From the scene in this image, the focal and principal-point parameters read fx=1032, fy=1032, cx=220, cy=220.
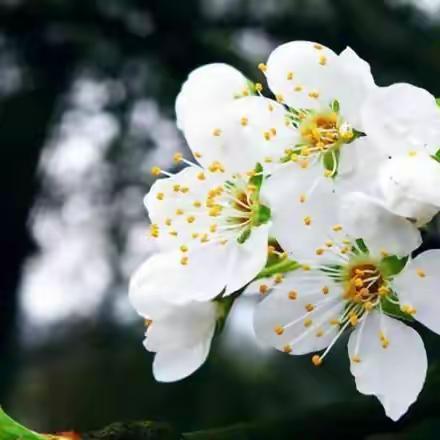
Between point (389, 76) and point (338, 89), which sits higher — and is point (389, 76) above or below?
below

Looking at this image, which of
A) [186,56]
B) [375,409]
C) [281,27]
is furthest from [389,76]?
[375,409]

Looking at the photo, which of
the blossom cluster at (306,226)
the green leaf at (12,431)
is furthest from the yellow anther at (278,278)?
the green leaf at (12,431)

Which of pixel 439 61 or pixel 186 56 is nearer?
pixel 439 61

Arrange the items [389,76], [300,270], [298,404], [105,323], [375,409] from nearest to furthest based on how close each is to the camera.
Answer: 1. [300,270]
2. [375,409]
3. [389,76]
4. [298,404]
5. [105,323]

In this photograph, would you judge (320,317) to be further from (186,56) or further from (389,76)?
(186,56)

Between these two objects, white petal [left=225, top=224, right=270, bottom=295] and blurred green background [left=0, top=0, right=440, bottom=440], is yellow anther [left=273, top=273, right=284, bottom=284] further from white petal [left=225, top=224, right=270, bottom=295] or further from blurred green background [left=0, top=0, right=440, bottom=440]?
blurred green background [left=0, top=0, right=440, bottom=440]

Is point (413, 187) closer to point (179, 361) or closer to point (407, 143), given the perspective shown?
point (407, 143)

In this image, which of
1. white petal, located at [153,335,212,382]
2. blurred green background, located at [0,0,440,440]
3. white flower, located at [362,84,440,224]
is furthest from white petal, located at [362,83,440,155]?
blurred green background, located at [0,0,440,440]
